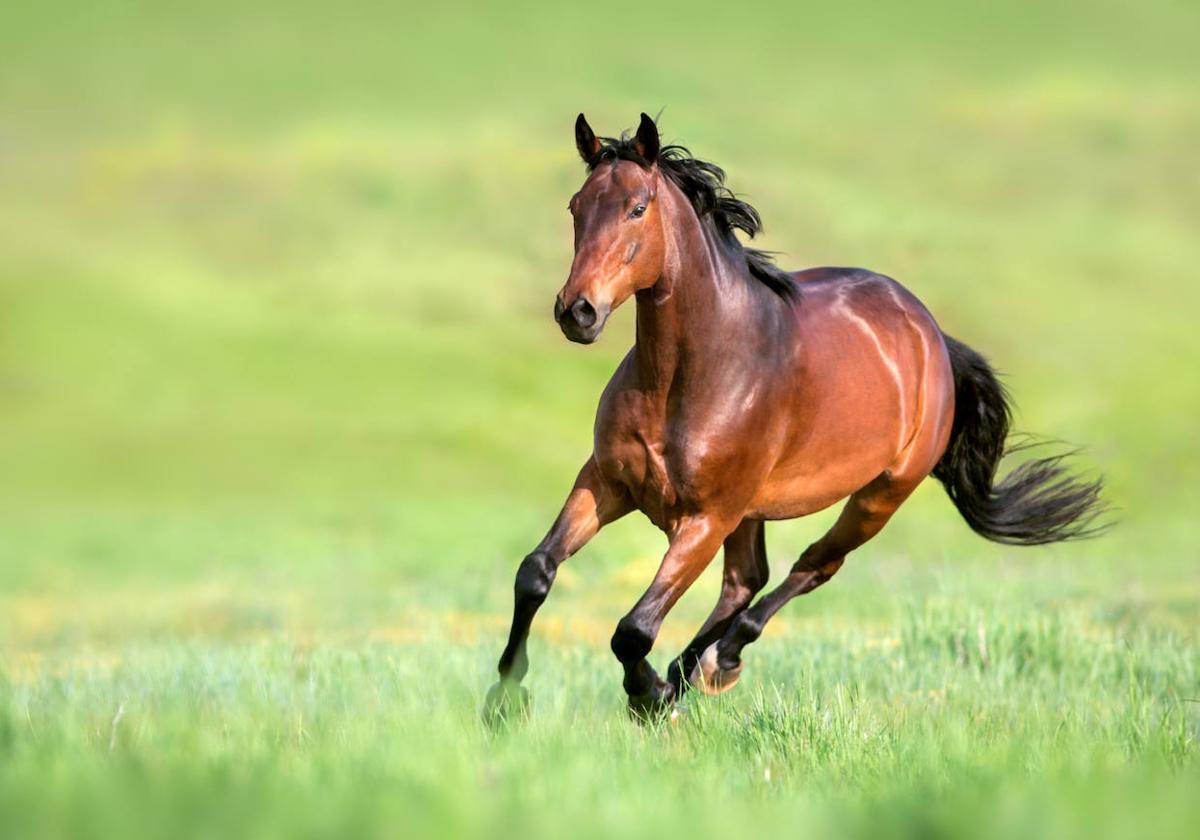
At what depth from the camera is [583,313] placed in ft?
16.6

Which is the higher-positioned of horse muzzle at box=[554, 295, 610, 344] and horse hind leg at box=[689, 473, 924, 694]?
horse muzzle at box=[554, 295, 610, 344]

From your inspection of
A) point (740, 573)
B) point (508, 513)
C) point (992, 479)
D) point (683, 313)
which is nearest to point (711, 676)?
point (740, 573)

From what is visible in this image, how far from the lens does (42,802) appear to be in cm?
304

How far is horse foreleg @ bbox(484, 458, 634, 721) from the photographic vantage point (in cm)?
580

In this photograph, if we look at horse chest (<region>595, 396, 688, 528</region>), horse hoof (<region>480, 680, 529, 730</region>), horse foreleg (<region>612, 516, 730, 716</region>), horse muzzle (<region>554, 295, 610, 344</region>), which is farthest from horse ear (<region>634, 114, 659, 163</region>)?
horse hoof (<region>480, 680, 529, 730</region>)

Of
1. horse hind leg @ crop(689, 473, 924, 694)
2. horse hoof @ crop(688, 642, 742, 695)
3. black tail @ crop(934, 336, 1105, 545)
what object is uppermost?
black tail @ crop(934, 336, 1105, 545)

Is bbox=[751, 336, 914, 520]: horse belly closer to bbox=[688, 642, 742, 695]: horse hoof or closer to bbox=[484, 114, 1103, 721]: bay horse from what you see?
bbox=[484, 114, 1103, 721]: bay horse

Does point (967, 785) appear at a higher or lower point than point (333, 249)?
lower

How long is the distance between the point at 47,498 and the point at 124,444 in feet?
10.9

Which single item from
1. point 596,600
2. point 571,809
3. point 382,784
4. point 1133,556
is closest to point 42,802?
point 382,784

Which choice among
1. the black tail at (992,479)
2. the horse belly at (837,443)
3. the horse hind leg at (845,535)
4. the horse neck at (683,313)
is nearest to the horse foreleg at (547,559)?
the horse neck at (683,313)

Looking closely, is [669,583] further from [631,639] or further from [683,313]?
[683,313]

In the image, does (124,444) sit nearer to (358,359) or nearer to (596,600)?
(358,359)

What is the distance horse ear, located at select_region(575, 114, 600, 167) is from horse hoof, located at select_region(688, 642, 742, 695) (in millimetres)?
2219
